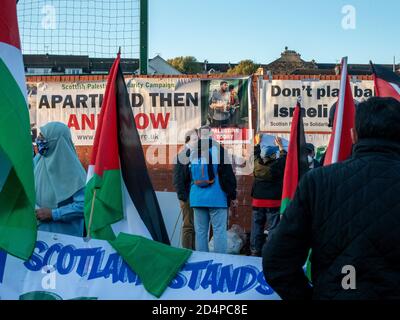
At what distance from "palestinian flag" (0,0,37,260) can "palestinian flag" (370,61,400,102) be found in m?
2.97

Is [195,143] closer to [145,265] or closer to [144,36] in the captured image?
[144,36]

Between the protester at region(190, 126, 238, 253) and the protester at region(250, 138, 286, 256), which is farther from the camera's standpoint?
the protester at region(250, 138, 286, 256)

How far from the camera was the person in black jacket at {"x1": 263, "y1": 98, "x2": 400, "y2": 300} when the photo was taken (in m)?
2.16

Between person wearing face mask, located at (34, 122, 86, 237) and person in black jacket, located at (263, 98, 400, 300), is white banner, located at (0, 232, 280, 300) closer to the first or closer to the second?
person wearing face mask, located at (34, 122, 86, 237)

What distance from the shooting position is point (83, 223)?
14.8 ft

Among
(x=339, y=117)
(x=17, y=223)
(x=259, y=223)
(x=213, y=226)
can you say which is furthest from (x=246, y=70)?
(x=17, y=223)

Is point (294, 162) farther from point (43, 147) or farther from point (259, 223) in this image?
point (259, 223)

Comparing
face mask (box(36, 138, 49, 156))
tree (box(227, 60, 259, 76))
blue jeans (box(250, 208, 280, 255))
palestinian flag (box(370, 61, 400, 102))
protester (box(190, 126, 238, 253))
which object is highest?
tree (box(227, 60, 259, 76))

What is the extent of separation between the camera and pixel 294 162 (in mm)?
4637

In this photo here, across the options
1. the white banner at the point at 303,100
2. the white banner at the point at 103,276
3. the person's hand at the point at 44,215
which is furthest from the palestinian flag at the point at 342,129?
the white banner at the point at 303,100

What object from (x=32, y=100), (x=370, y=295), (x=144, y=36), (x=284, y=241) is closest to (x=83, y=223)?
(x=284, y=241)

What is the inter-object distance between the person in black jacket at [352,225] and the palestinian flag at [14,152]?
1656mm

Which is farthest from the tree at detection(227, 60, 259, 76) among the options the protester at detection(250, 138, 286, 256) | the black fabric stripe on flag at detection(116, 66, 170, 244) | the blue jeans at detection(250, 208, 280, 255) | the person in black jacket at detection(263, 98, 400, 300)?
the person in black jacket at detection(263, 98, 400, 300)

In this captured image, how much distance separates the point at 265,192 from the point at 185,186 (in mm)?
1161
